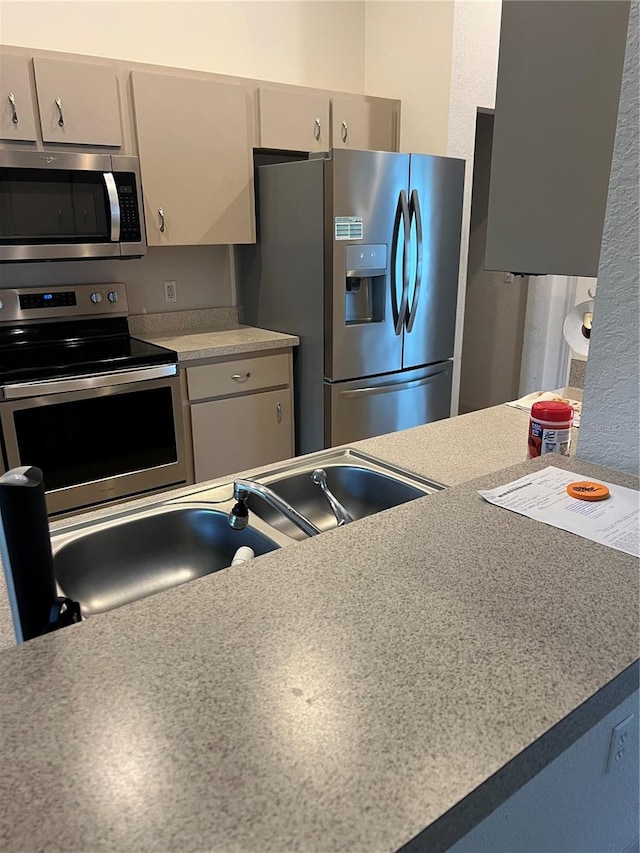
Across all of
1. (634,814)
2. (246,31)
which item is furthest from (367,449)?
(246,31)

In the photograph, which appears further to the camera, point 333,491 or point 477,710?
point 333,491

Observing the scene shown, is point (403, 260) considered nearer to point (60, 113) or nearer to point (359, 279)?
point (359, 279)

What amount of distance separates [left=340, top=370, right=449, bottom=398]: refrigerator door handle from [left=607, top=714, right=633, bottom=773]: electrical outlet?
209 centimetres

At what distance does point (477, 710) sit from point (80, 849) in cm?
36

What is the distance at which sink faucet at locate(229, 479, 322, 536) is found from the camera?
1.23m

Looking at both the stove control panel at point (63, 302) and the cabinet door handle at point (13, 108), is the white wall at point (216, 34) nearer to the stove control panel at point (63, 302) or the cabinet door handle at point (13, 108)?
the cabinet door handle at point (13, 108)

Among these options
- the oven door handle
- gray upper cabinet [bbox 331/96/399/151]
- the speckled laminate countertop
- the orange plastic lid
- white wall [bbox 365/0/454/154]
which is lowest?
the oven door handle

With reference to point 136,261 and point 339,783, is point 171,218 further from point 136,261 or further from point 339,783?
point 339,783

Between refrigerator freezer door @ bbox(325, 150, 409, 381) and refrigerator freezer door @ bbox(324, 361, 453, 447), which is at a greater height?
refrigerator freezer door @ bbox(325, 150, 409, 381)

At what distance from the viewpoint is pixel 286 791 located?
537 mm

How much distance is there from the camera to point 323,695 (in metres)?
0.64

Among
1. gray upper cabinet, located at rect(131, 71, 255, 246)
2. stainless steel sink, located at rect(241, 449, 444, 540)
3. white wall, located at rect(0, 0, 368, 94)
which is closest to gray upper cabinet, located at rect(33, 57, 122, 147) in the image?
gray upper cabinet, located at rect(131, 71, 255, 246)

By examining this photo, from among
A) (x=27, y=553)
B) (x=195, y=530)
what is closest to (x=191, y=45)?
(x=195, y=530)

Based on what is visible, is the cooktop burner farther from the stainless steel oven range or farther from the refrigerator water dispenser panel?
the refrigerator water dispenser panel
